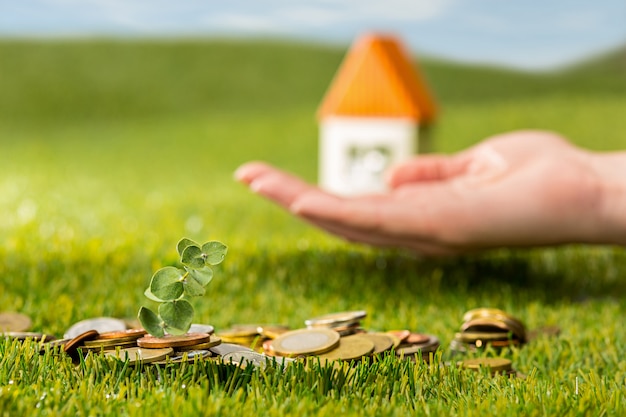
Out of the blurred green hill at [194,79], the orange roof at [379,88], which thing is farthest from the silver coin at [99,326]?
the blurred green hill at [194,79]

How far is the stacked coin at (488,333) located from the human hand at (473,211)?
2.02ft

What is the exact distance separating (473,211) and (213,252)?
1.46m

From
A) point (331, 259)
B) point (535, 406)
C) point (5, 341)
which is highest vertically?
point (331, 259)

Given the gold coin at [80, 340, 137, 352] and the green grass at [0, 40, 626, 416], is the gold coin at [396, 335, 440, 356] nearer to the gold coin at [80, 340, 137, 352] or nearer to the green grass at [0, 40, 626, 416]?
the green grass at [0, 40, 626, 416]

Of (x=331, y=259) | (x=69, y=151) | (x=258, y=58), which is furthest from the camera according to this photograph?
(x=258, y=58)

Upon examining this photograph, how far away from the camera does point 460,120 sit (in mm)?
11023

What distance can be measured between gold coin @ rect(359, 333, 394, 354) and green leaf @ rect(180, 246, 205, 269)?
1.55 ft

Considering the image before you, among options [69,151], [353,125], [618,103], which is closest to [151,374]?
[353,125]

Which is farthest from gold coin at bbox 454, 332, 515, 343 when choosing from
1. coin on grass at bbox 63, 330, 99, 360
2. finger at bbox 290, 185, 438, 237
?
coin on grass at bbox 63, 330, 99, 360

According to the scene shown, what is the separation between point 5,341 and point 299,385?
665mm

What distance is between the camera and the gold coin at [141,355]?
148 cm

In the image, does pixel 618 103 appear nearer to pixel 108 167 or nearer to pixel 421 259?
pixel 108 167

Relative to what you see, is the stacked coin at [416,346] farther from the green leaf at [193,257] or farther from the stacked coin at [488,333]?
the green leaf at [193,257]

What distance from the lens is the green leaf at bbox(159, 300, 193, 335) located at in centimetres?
150
